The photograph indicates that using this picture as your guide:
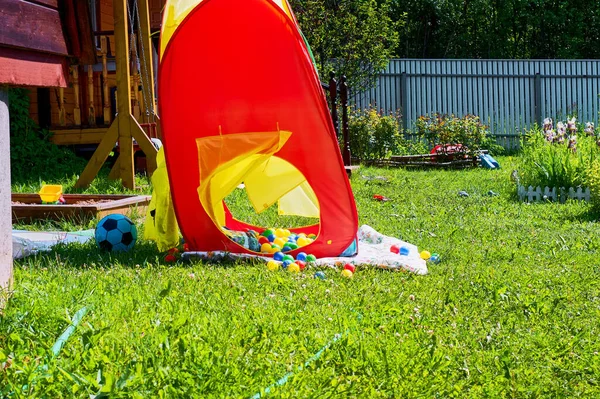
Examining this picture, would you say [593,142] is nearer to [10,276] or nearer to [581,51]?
[10,276]

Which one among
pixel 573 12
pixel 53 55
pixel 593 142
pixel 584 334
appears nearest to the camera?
pixel 584 334

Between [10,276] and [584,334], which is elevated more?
[10,276]

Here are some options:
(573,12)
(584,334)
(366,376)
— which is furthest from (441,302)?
(573,12)

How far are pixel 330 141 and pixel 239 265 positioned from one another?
1.20 meters

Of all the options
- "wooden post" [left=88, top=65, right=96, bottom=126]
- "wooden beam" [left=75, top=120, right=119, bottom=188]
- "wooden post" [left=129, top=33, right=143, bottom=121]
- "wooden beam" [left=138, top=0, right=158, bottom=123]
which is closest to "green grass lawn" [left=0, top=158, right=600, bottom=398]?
"wooden beam" [left=75, top=120, right=119, bottom=188]

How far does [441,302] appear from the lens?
466 centimetres

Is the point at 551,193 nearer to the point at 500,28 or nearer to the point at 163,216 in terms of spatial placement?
the point at 163,216

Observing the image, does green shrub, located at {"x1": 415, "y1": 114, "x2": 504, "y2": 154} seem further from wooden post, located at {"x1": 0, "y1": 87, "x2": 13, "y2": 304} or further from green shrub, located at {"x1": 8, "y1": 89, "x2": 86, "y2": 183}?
wooden post, located at {"x1": 0, "y1": 87, "x2": 13, "y2": 304}

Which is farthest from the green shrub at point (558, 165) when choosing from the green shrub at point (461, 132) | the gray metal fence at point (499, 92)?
the gray metal fence at point (499, 92)

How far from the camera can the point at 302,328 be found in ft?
12.9

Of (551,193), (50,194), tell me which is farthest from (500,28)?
(50,194)

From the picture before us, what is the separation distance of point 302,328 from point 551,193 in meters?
7.16

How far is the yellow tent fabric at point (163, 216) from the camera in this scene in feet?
20.8

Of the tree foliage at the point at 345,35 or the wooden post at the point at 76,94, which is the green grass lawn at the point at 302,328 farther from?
the tree foliage at the point at 345,35
